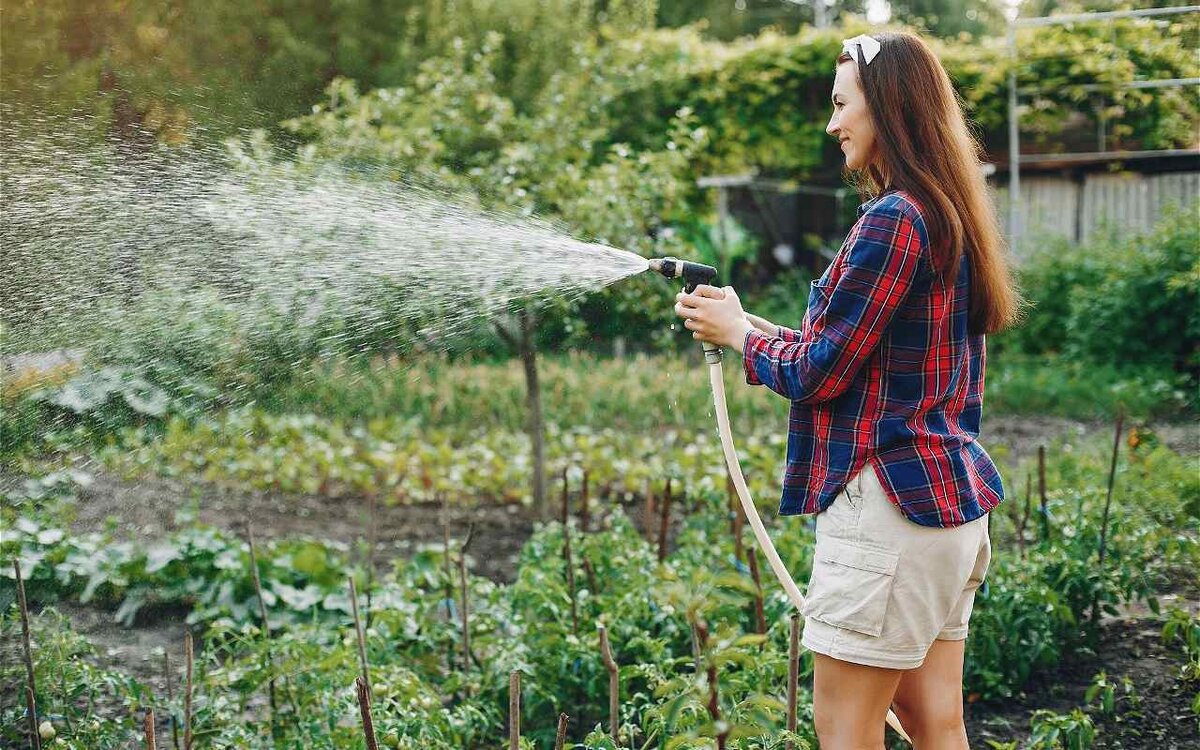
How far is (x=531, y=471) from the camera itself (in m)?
6.05

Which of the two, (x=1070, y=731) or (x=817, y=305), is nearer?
(x=817, y=305)

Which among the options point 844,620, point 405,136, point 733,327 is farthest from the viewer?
point 405,136

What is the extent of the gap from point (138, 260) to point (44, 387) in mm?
1305

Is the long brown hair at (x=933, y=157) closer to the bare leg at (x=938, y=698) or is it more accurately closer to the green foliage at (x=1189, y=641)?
the bare leg at (x=938, y=698)

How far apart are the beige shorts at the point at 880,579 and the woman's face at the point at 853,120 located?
581 mm

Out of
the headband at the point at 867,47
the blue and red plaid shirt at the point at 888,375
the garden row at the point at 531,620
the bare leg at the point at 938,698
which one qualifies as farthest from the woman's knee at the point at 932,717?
the headband at the point at 867,47

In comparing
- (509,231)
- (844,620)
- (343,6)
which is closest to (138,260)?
(509,231)

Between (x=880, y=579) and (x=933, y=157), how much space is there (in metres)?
0.75

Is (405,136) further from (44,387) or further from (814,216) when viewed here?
(814,216)

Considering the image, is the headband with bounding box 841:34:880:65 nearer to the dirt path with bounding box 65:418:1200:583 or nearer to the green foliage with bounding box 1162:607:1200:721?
the green foliage with bounding box 1162:607:1200:721

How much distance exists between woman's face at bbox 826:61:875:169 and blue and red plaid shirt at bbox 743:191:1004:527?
11cm

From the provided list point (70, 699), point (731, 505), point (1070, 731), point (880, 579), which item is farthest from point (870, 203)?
point (70, 699)

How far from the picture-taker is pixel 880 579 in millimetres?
1908

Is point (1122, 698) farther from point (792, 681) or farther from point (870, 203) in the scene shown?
point (870, 203)
